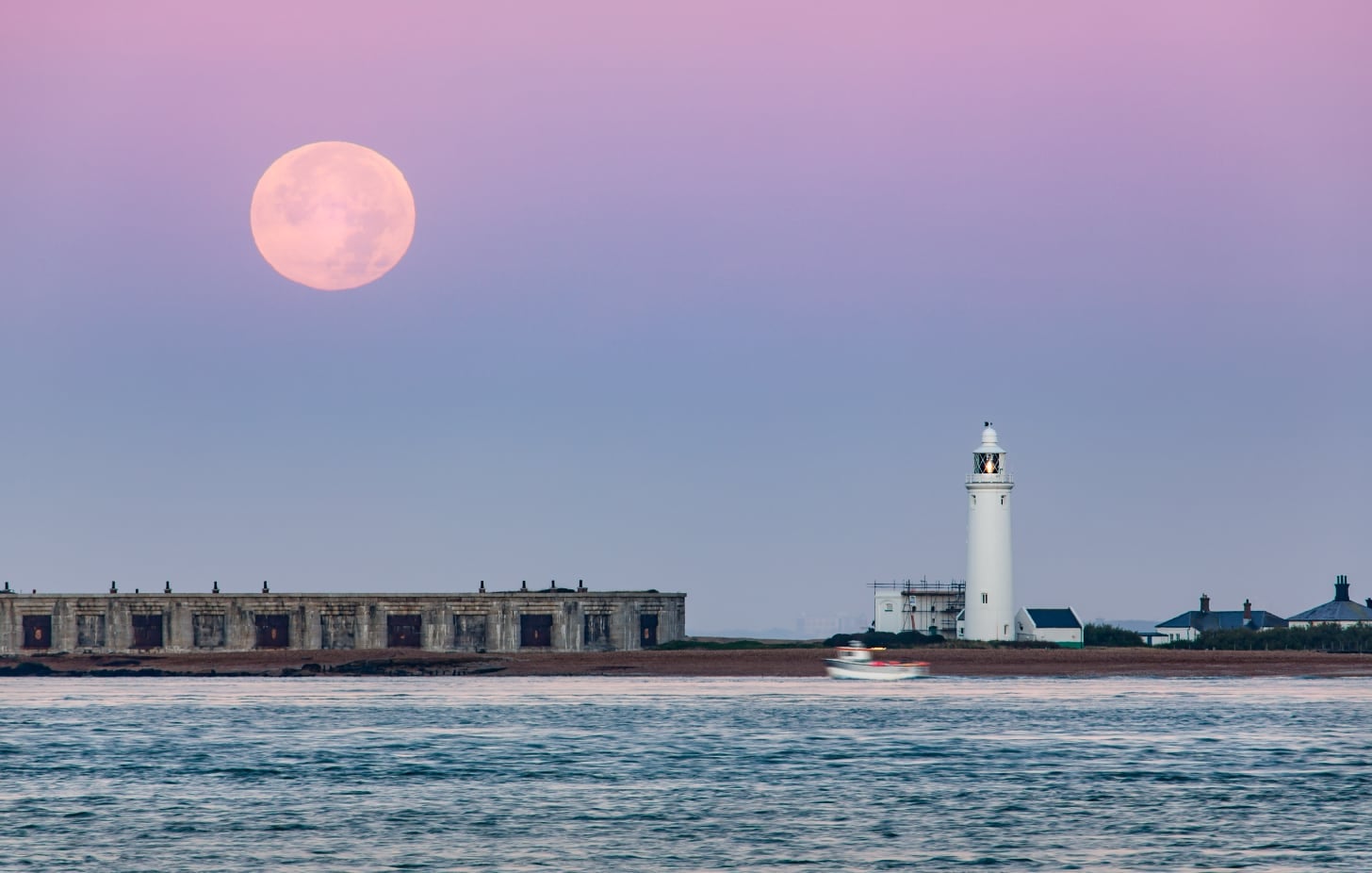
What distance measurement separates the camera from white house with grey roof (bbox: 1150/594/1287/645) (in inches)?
5217

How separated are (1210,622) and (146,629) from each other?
80008 mm

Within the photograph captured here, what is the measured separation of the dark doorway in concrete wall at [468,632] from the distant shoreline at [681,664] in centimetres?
128

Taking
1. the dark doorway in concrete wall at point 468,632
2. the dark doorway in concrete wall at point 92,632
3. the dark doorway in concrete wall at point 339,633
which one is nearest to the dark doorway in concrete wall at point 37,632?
the dark doorway in concrete wall at point 92,632

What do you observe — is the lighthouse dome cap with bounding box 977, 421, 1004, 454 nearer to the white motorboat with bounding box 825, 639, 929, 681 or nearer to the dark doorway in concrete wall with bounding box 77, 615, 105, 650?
the white motorboat with bounding box 825, 639, 929, 681

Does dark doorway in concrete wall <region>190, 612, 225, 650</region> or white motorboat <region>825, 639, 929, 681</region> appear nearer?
white motorboat <region>825, 639, 929, 681</region>

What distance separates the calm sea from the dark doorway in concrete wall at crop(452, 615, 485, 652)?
101 feet

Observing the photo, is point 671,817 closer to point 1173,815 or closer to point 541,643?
point 1173,815

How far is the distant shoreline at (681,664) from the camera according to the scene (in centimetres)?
10125

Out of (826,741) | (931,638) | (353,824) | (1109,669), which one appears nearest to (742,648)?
(931,638)

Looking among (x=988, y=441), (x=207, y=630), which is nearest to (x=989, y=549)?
(x=988, y=441)

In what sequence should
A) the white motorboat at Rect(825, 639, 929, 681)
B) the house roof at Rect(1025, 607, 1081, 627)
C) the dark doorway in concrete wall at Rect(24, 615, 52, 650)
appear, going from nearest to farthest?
1. the white motorboat at Rect(825, 639, 929, 681)
2. the house roof at Rect(1025, 607, 1081, 627)
3. the dark doorway in concrete wall at Rect(24, 615, 52, 650)

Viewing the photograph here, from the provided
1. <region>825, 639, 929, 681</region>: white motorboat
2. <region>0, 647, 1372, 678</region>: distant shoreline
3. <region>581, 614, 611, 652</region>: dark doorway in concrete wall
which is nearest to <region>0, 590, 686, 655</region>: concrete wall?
<region>581, 614, 611, 652</region>: dark doorway in concrete wall

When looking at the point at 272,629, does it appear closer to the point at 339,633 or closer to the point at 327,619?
the point at 327,619

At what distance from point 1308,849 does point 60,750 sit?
40.9 meters
